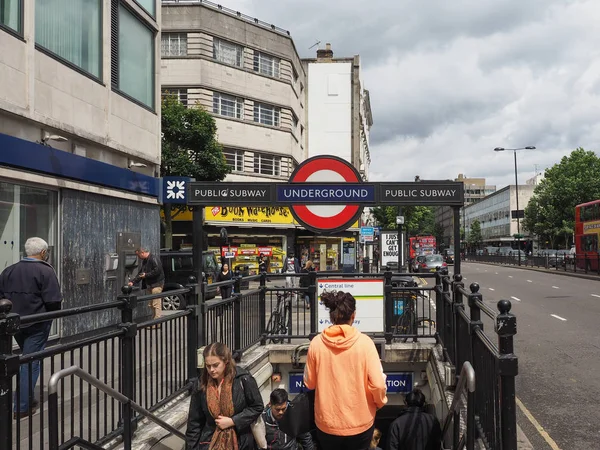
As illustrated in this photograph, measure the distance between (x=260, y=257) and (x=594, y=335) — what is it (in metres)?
20.5

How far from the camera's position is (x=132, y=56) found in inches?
506

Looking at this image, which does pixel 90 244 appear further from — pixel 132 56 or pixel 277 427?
pixel 277 427

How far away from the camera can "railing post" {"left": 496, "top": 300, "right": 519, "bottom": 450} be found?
2926mm

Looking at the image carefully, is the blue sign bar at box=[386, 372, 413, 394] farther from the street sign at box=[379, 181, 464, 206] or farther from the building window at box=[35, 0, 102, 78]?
the building window at box=[35, 0, 102, 78]

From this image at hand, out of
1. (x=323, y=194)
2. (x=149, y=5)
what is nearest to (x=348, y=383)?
(x=323, y=194)

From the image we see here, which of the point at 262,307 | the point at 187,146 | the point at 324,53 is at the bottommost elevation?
the point at 262,307

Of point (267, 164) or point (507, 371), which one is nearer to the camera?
point (507, 371)

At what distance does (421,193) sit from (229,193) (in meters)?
2.27

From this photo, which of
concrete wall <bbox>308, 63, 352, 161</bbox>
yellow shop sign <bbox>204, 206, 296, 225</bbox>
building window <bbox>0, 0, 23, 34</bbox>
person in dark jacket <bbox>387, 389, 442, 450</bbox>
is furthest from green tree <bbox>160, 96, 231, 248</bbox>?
concrete wall <bbox>308, 63, 352, 161</bbox>

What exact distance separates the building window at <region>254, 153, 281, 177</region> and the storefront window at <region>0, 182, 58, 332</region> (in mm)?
22459

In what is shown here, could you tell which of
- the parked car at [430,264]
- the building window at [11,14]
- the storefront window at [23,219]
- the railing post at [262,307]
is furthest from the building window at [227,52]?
the railing post at [262,307]

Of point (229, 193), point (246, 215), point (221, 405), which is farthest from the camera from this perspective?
point (246, 215)

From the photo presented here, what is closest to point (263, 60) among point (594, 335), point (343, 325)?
point (594, 335)

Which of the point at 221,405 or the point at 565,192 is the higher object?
the point at 565,192
